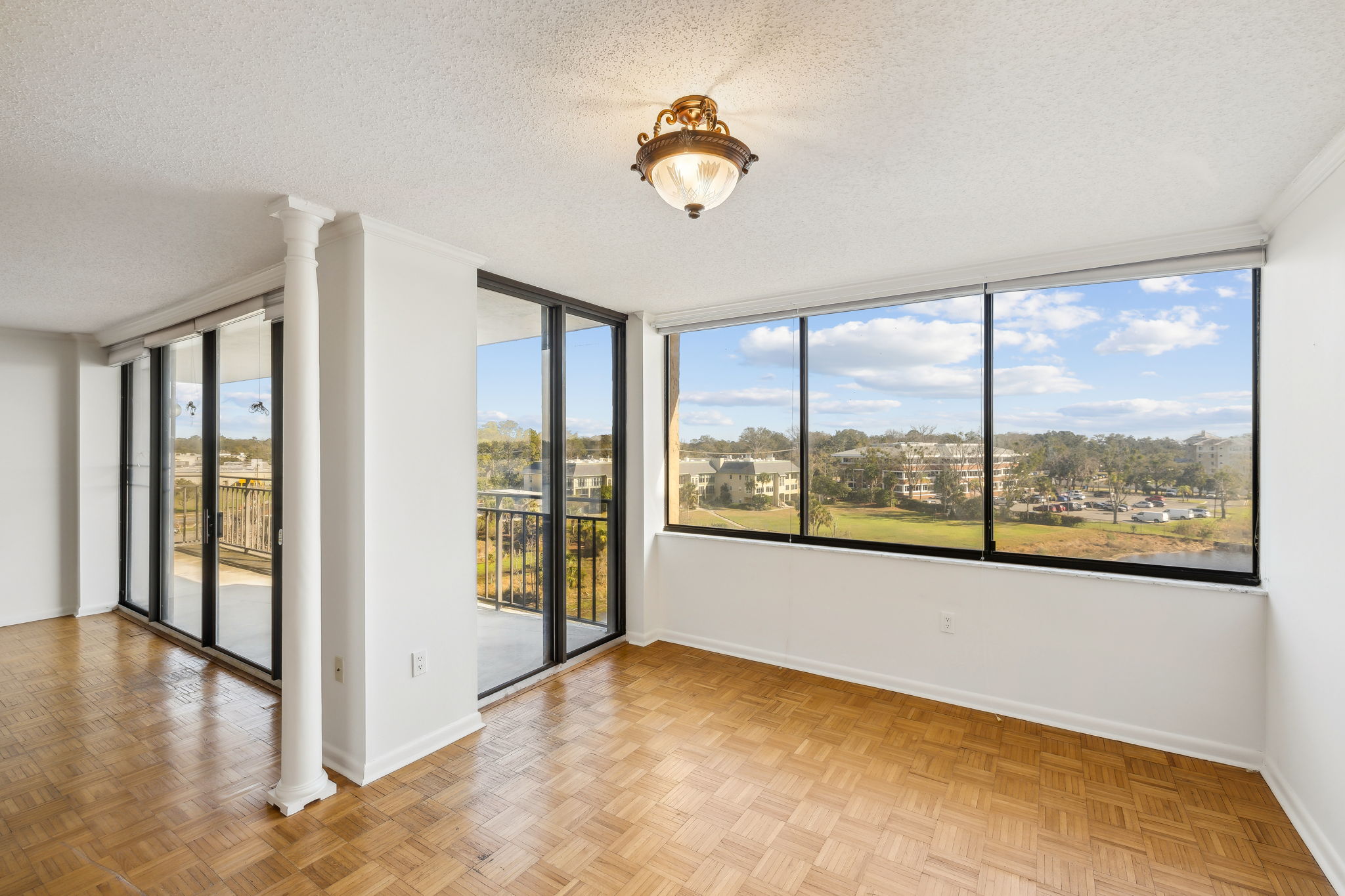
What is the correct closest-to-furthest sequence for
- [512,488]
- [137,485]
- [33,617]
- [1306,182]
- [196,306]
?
[1306,182] → [512,488] → [196,306] → [33,617] → [137,485]

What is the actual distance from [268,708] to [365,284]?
94.1 inches

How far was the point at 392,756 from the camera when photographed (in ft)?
8.78

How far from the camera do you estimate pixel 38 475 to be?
4.96 metres

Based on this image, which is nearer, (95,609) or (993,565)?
(993,565)

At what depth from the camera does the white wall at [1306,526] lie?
2035 millimetres

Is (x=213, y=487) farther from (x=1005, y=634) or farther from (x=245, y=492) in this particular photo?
(x=1005, y=634)

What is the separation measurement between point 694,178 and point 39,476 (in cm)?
618

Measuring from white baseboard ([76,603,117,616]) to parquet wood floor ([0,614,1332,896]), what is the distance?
6.76 feet

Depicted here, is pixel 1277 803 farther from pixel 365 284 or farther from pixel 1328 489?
pixel 365 284

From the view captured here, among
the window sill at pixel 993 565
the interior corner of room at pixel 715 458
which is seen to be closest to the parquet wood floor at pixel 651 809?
the interior corner of room at pixel 715 458

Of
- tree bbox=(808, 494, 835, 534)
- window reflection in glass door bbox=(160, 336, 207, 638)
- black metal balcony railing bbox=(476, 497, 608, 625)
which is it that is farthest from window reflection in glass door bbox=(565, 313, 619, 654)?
window reflection in glass door bbox=(160, 336, 207, 638)

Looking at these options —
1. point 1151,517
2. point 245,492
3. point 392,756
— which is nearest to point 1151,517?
point 1151,517

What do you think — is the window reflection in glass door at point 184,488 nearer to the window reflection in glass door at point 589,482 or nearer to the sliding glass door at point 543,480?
the sliding glass door at point 543,480

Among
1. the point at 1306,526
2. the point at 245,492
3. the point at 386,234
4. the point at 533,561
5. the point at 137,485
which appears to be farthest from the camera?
the point at 137,485
